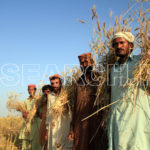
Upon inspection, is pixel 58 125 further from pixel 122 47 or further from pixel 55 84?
pixel 122 47

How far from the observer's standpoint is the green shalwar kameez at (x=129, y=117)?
1.76 meters

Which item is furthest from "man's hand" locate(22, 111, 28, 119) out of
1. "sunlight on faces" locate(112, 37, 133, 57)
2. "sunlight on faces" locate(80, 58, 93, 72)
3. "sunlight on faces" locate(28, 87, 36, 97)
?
"sunlight on faces" locate(112, 37, 133, 57)

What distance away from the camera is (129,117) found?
183 centimetres

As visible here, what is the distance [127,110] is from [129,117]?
0.23 ft

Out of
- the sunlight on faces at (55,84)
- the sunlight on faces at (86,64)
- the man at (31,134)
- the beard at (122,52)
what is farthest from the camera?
the man at (31,134)

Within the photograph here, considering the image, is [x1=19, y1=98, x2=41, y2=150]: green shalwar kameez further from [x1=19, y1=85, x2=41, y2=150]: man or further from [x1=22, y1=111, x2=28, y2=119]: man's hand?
[x1=22, y1=111, x2=28, y2=119]: man's hand

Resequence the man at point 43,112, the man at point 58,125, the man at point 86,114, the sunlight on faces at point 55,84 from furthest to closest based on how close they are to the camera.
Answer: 1. the man at point 43,112
2. the sunlight on faces at point 55,84
3. the man at point 58,125
4. the man at point 86,114

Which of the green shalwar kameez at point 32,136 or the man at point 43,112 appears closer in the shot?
the man at point 43,112

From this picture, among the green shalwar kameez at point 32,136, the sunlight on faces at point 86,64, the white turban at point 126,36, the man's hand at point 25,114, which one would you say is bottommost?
the green shalwar kameez at point 32,136

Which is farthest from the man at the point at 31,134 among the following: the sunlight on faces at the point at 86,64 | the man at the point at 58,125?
the sunlight on faces at the point at 86,64

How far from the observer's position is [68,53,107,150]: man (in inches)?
96.5

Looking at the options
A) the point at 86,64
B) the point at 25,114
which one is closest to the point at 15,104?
the point at 25,114

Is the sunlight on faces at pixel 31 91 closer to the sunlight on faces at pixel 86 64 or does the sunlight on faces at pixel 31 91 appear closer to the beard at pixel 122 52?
the sunlight on faces at pixel 86 64

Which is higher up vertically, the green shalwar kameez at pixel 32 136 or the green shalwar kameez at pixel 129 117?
the green shalwar kameez at pixel 129 117
